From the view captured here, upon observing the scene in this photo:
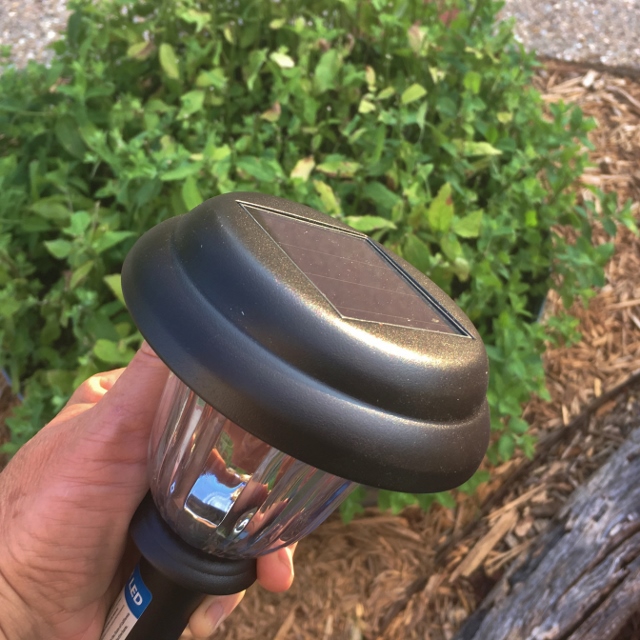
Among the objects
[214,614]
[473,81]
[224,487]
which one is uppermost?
[473,81]

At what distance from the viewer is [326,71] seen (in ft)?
5.48

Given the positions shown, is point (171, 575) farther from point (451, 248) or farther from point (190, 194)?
point (451, 248)

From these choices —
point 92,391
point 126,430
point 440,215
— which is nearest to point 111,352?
point 92,391

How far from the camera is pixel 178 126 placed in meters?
1.77

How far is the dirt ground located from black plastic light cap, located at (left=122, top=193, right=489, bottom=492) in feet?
3.82

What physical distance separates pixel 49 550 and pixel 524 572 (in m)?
1.06

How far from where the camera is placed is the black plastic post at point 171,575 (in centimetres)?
75

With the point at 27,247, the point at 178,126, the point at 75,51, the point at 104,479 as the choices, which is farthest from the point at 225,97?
the point at 104,479

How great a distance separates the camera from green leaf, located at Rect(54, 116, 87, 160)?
1.59 m

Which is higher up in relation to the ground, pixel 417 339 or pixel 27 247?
pixel 417 339

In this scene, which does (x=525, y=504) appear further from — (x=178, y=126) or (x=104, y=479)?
(x=178, y=126)

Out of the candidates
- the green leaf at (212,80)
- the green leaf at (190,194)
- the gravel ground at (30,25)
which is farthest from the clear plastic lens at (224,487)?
the gravel ground at (30,25)

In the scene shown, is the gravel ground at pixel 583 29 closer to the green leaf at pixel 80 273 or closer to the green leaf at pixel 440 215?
the green leaf at pixel 440 215

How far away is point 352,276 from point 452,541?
4.15 ft
